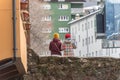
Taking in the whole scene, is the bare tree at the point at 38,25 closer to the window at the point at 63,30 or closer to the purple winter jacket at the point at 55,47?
the window at the point at 63,30

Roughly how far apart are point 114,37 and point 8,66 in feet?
48.0

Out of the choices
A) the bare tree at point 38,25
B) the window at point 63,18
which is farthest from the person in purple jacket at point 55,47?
the window at point 63,18

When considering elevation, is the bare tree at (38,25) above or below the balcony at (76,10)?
below

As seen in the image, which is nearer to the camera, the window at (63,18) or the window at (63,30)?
the window at (63,30)

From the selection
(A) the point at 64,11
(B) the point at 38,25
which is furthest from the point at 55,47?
(A) the point at 64,11

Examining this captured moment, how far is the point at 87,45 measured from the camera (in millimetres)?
69688

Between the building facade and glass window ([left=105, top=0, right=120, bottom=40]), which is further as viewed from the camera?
the building facade

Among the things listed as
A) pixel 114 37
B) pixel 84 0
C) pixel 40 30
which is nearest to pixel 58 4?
pixel 84 0

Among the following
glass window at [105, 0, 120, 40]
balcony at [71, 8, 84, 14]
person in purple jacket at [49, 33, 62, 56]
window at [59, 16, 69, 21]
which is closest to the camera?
person in purple jacket at [49, 33, 62, 56]

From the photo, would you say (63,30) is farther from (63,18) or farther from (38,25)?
(38,25)

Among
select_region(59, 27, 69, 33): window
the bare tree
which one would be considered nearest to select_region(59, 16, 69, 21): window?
select_region(59, 27, 69, 33): window

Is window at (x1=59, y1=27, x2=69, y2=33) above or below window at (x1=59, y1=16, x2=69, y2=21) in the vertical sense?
below

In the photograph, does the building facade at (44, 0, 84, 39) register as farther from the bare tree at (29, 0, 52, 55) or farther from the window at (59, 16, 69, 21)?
the bare tree at (29, 0, 52, 55)

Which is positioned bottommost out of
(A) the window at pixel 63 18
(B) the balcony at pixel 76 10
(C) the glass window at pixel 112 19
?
(C) the glass window at pixel 112 19
